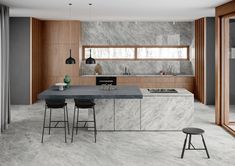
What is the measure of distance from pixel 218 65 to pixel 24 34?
230 inches

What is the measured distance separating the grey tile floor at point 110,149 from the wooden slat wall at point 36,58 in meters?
3.08

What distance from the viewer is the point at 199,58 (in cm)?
1044

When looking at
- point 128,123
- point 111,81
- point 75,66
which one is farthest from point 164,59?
point 128,123

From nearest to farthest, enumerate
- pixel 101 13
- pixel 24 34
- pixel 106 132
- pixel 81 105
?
pixel 81 105 → pixel 106 132 → pixel 101 13 → pixel 24 34

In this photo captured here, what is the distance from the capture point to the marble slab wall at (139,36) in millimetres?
11234

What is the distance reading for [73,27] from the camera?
1077 cm

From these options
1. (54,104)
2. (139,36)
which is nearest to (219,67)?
(54,104)

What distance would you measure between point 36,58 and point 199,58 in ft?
17.2

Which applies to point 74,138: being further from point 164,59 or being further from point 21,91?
point 164,59

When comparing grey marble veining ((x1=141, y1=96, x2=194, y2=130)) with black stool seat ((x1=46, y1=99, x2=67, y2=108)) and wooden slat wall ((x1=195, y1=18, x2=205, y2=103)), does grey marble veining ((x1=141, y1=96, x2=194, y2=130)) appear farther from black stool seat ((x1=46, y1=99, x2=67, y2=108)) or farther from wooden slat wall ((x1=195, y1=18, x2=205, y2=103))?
wooden slat wall ((x1=195, y1=18, x2=205, y2=103))

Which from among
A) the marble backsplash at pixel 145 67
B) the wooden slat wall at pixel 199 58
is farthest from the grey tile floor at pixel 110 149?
the marble backsplash at pixel 145 67

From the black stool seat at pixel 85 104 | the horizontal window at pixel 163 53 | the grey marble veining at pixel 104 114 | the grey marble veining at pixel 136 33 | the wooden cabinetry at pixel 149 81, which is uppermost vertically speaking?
the grey marble veining at pixel 136 33

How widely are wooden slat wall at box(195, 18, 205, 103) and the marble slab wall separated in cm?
56

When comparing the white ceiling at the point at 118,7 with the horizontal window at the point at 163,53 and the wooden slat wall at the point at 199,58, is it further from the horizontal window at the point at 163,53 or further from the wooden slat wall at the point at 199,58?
the horizontal window at the point at 163,53
